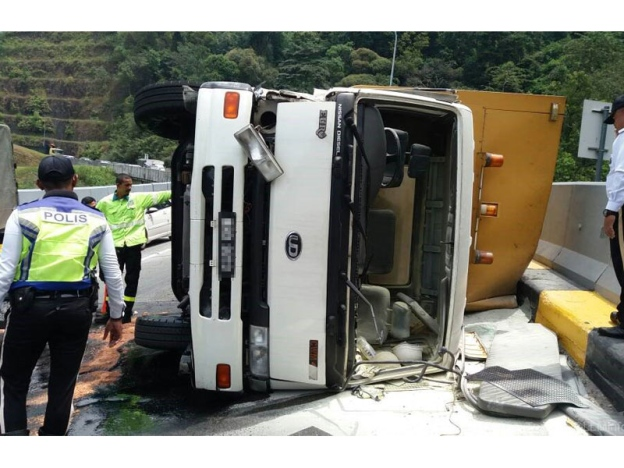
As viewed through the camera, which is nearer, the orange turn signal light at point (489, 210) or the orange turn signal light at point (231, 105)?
the orange turn signal light at point (231, 105)

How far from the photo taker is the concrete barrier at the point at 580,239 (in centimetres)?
477

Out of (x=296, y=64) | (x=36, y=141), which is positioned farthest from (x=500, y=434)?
(x=36, y=141)

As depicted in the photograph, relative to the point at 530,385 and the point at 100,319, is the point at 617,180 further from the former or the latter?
the point at 100,319

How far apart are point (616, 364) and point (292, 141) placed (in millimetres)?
2361

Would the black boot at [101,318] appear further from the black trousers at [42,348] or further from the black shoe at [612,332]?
the black shoe at [612,332]

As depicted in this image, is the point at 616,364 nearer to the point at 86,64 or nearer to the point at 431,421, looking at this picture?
the point at 431,421

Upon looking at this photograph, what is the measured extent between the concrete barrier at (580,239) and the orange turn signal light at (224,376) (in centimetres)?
309

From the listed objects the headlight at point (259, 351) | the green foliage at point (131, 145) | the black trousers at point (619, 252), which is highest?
the black trousers at point (619, 252)

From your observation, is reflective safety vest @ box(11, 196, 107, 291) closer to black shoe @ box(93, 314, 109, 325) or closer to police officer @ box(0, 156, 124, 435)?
police officer @ box(0, 156, 124, 435)

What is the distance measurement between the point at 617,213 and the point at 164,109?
3.19m

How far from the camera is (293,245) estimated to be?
3.26 m

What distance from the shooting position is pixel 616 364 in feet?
10.8

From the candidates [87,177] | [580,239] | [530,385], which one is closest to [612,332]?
[530,385]

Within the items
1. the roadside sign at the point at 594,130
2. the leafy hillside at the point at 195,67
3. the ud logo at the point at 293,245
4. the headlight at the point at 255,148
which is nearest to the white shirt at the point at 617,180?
the ud logo at the point at 293,245
